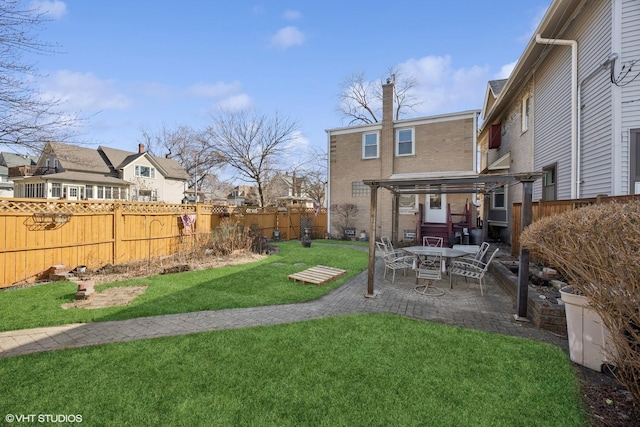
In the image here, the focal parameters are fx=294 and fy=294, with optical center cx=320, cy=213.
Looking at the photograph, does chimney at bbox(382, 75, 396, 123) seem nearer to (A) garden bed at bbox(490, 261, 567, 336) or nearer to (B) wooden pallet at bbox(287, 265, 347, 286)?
(B) wooden pallet at bbox(287, 265, 347, 286)

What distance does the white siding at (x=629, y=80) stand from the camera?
19.8ft

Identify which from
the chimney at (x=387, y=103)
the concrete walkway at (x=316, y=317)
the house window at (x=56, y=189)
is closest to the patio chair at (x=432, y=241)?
the concrete walkway at (x=316, y=317)

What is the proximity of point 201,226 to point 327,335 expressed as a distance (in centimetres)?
937

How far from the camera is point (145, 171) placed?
105ft

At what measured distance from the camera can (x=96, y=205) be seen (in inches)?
335

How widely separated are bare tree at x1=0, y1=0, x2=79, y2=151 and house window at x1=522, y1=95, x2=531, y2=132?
15.1 meters

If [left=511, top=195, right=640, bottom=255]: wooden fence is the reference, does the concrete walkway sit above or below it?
below

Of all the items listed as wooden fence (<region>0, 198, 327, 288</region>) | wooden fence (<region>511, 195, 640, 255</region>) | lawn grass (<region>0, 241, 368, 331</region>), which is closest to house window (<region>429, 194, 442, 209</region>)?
wooden fence (<region>511, 195, 640, 255</region>)

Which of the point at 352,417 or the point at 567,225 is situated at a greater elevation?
the point at 567,225

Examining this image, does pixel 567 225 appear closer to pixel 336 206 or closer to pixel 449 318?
pixel 449 318

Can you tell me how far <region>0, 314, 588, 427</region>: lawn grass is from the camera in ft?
8.46

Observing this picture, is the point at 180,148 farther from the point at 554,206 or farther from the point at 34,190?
the point at 554,206

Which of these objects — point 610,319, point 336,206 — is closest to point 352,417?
point 610,319

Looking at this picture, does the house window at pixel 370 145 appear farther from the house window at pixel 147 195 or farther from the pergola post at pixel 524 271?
the house window at pixel 147 195
